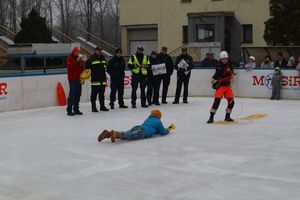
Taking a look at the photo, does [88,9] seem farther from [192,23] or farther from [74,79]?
[74,79]

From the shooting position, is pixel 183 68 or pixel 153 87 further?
pixel 183 68

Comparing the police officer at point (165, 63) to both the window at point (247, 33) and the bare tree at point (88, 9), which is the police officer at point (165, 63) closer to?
the window at point (247, 33)

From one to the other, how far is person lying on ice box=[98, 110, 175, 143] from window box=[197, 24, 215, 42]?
2530 cm

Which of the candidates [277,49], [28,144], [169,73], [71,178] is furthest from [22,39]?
[71,178]

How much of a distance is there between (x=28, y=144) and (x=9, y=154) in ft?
3.13

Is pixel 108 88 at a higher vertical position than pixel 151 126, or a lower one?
higher

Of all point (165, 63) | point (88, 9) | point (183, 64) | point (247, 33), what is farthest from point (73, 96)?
point (88, 9)

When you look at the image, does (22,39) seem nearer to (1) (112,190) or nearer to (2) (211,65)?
(2) (211,65)

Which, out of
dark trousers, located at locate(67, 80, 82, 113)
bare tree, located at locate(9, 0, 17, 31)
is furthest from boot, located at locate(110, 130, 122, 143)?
bare tree, located at locate(9, 0, 17, 31)

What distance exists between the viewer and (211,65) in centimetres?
1955

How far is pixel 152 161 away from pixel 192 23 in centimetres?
2850

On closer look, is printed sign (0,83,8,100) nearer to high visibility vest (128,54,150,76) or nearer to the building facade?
high visibility vest (128,54,150,76)

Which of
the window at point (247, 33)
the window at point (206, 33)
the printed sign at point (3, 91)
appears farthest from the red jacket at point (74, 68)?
the window at point (247, 33)

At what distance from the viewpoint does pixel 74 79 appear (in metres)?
13.9
